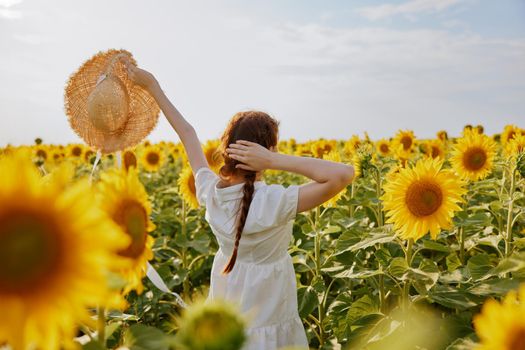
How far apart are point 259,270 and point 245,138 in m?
0.63

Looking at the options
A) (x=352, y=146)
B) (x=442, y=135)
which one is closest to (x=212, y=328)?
(x=352, y=146)

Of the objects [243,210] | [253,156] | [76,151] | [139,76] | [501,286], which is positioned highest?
[139,76]

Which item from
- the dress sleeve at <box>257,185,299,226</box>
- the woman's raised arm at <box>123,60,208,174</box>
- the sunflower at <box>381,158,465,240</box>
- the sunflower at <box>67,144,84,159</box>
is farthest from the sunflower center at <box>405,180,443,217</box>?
the sunflower at <box>67,144,84,159</box>

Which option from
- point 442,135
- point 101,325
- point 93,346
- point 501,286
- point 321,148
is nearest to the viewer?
point 93,346

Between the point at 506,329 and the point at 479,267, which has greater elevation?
the point at 506,329

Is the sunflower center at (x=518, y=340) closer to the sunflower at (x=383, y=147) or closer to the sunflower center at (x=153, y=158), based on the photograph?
the sunflower at (x=383, y=147)

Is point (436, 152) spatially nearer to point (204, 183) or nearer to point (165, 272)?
point (165, 272)

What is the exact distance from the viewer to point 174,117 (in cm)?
285

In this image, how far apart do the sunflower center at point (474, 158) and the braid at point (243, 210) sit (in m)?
2.45

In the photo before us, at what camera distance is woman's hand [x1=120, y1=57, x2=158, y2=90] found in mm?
2609

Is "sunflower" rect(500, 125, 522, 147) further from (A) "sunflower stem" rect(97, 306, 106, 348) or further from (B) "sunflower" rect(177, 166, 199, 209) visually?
(A) "sunflower stem" rect(97, 306, 106, 348)

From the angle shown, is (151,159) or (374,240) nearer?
(374,240)

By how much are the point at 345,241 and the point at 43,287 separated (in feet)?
7.70

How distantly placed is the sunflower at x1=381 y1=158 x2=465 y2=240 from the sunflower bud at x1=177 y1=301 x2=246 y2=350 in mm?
1882
